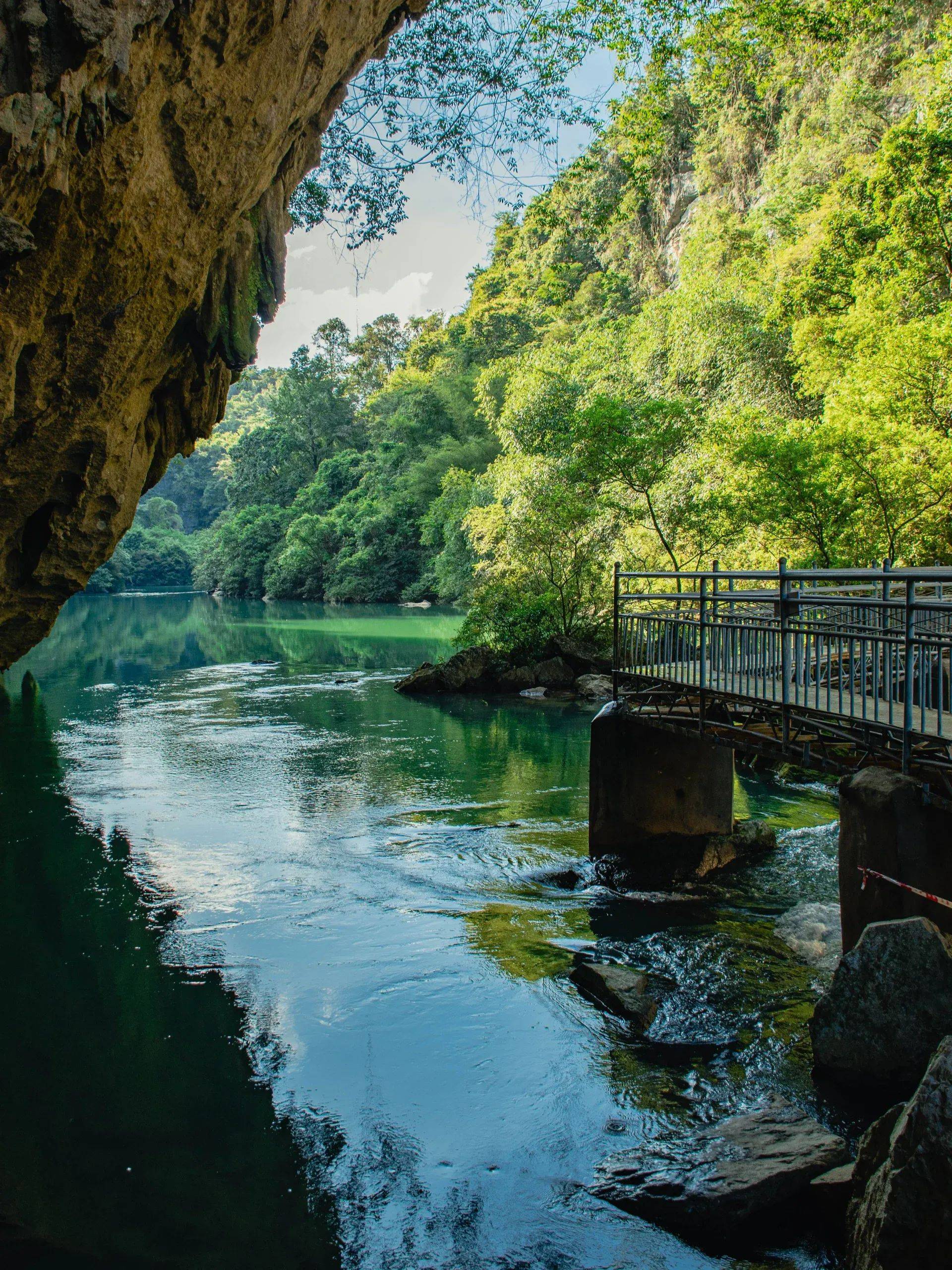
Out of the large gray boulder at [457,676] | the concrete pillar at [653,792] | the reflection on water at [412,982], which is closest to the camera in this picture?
the reflection on water at [412,982]

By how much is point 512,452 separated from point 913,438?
63.1 ft

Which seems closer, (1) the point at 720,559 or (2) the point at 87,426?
(2) the point at 87,426

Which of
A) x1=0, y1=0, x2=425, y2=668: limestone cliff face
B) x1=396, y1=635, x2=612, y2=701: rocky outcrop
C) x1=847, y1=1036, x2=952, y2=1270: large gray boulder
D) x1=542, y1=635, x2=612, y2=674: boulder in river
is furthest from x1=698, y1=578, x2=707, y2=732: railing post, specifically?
x1=542, y1=635, x2=612, y2=674: boulder in river

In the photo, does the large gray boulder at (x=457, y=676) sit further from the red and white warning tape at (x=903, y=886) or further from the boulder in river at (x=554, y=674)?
the red and white warning tape at (x=903, y=886)

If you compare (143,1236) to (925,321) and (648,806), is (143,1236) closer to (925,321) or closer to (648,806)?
(648,806)

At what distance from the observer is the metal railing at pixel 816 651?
5758 mm

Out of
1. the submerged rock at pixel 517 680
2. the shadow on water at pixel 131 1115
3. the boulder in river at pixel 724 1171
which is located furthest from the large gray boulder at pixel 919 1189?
the submerged rock at pixel 517 680

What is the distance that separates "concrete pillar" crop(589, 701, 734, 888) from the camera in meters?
9.55

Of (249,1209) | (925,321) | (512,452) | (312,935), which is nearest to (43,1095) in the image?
(249,1209)

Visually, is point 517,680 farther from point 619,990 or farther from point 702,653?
point 619,990

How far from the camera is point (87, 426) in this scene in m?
9.24

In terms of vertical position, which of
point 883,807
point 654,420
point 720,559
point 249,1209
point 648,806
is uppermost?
point 654,420

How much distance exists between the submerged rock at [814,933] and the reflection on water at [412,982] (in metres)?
0.17

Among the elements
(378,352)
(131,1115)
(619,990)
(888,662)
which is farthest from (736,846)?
(378,352)
